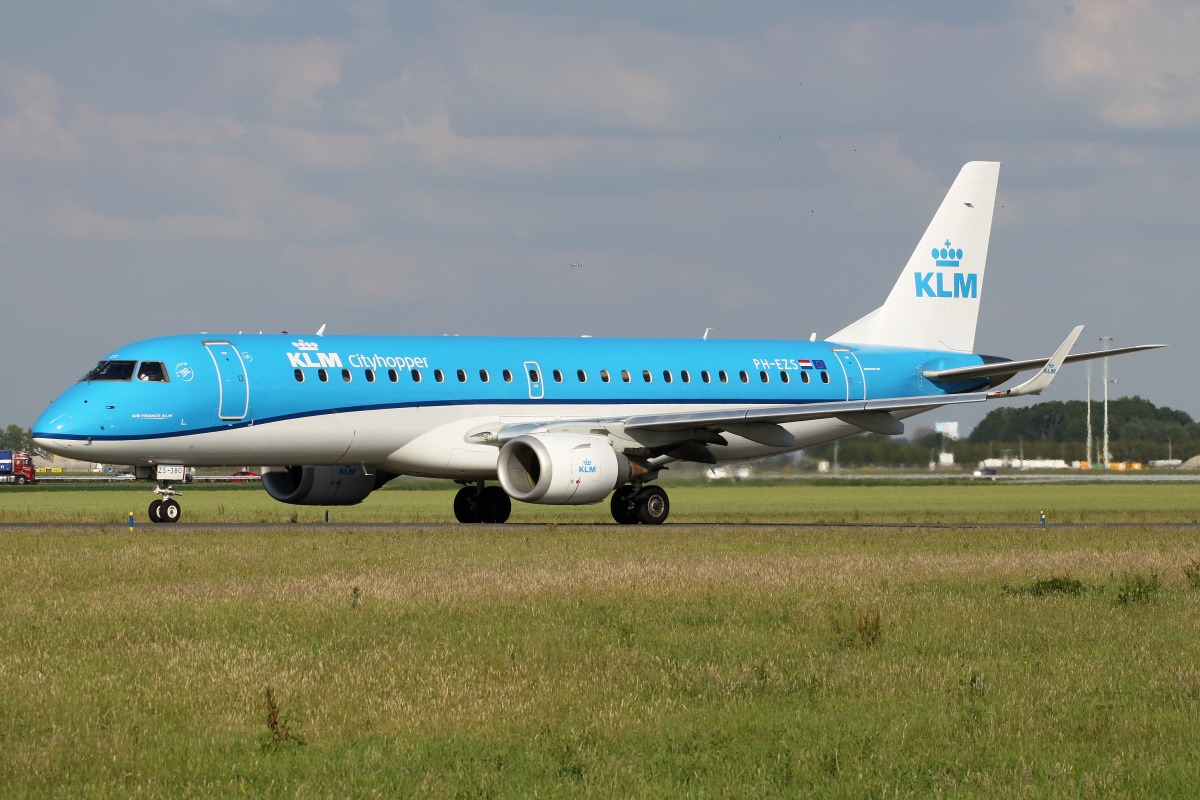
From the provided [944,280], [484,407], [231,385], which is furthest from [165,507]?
[944,280]

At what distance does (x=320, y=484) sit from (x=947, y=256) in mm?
19172

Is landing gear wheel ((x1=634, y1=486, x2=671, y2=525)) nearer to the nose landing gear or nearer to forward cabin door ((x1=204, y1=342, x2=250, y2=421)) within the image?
forward cabin door ((x1=204, y1=342, x2=250, y2=421))

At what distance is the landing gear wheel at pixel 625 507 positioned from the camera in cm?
3256

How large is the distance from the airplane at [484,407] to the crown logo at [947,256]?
367 cm

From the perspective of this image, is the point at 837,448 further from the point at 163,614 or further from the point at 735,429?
the point at 163,614

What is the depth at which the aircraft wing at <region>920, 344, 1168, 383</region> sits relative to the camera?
33.5 m

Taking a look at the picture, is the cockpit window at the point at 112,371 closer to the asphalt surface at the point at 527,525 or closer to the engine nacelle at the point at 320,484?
the asphalt surface at the point at 527,525

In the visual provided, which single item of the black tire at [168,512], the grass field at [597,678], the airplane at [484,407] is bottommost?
the grass field at [597,678]

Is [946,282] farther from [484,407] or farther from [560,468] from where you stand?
[560,468]

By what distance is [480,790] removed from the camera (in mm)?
7879

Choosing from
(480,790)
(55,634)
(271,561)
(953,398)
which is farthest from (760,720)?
(953,398)

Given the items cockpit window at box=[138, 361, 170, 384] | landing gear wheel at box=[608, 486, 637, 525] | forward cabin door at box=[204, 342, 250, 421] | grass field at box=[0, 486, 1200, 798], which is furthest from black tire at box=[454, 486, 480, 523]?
grass field at box=[0, 486, 1200, 798]

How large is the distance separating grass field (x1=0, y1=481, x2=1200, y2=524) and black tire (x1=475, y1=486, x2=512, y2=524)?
2.66 ft

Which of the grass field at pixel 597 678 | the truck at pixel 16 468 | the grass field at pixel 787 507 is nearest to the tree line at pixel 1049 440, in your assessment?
the grass field at pixel 787 507
